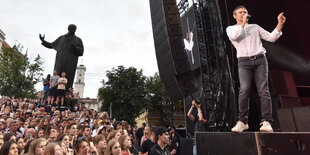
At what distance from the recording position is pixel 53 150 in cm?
305

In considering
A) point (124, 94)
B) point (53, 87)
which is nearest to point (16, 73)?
point (124, 94)

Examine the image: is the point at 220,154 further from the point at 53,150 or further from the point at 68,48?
the point at 68,48

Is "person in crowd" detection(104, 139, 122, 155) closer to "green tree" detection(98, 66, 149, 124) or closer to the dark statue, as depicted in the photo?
the dark statue

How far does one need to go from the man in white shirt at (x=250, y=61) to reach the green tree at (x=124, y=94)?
24698 mm

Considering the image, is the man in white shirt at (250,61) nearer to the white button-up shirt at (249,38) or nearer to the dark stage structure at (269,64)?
the white button-up shirt at (249,38)

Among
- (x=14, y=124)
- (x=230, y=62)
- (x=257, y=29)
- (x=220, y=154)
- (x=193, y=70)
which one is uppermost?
(x=193, y=70)

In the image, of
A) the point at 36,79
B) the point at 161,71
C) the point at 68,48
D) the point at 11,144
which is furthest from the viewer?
the point at 36,79

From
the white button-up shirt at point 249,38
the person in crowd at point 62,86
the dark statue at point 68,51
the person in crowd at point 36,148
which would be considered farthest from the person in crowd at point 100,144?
the dark statue at point 68,51

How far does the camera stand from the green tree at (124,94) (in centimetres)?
2738

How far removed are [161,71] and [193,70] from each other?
2280 mm

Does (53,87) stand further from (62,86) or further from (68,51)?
(68,51)

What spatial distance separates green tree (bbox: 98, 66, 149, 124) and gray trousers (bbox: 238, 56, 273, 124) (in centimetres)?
2469

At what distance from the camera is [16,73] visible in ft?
83.2

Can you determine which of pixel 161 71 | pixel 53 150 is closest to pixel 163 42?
pixel 161 71
